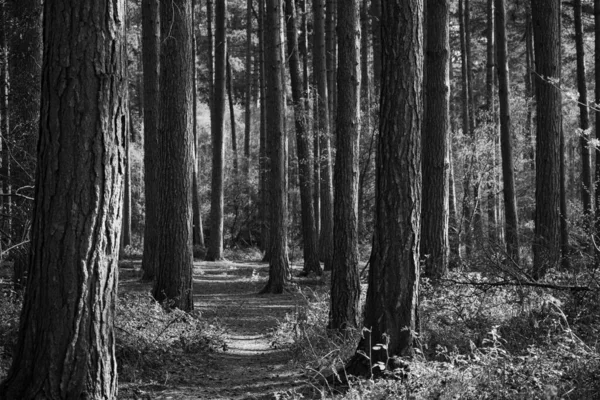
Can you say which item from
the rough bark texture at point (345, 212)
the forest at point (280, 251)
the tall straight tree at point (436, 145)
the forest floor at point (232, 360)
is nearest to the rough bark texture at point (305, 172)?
the forest at point (280, 251)

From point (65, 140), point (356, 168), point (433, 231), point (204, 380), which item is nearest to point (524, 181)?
point (433, 231)

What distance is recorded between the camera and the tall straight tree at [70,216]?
449 cm

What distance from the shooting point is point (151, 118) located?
49.9 ft

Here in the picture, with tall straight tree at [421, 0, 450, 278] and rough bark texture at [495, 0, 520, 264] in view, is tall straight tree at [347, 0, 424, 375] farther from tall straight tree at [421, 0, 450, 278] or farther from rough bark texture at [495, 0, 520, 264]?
rough bark texture at [495, 0, 520, 264]

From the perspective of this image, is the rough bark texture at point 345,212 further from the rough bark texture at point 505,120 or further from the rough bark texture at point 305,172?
the rough bark texture at point 505,120

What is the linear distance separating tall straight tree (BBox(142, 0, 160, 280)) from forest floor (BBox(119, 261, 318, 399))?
0.91 meters

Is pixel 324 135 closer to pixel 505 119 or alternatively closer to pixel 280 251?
pixel 505 119

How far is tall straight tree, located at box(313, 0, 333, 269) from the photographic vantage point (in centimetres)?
1702

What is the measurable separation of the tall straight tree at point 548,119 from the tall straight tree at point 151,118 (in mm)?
8207

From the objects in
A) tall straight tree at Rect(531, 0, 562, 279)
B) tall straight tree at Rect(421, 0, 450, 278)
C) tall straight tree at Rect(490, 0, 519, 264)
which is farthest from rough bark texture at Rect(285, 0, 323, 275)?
tall straight tree at Rect(531, 0, 562, 279)

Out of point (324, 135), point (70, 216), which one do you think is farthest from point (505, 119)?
point (70, 216)

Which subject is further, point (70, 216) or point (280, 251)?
point (280, 251)

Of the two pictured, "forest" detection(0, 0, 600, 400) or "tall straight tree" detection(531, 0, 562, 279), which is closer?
"forest" detection(0, 0, 600, 400)

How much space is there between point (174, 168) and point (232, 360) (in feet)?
11.5
